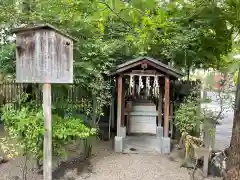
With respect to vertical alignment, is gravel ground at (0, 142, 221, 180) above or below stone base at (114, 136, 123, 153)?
below

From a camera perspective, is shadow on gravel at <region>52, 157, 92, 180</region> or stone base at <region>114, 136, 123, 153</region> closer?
shadow on gravel at <region>52, 157, 92, 180</region>

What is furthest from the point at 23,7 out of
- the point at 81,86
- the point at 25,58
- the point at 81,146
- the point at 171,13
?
the point at 171,13

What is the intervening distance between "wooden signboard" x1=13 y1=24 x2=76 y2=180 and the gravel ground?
4.39 ft

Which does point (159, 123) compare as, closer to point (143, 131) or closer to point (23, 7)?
point (143, 131)

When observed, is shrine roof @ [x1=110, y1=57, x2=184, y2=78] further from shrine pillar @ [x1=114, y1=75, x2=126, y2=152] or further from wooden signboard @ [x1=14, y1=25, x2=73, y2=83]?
wooden signboard @ [x1=14, y1=25, x2=73, y2=83]

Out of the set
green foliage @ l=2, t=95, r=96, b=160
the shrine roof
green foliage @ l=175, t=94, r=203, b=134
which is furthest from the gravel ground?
the shrine roof

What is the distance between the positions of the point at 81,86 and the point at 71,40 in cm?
205

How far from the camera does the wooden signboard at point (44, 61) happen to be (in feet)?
13.8

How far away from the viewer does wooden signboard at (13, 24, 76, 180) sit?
4203mm

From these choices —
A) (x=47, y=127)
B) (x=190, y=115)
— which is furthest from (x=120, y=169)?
(x=47, y=127)

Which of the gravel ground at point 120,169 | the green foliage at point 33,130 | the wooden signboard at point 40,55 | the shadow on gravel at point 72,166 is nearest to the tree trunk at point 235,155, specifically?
the gravel ground at point 120,169

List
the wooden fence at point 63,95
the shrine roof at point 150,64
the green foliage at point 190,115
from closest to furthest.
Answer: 1. the wooden fence at point 63,95
2. the green foliage at point 190,115
3. the shrine roof at point 150,64

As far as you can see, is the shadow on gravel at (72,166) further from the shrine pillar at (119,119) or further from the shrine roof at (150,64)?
the shrine roof at (150,64)

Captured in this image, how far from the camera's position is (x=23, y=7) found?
6.84 meters
